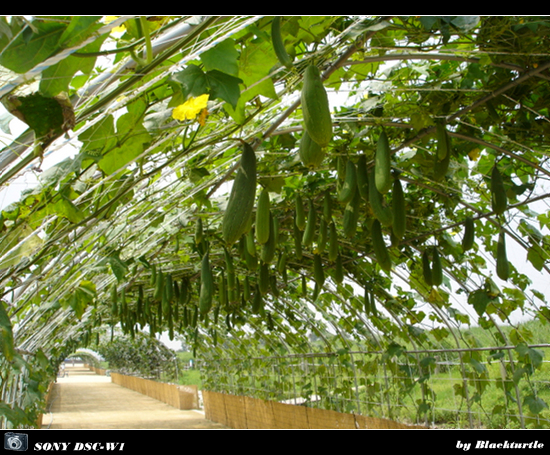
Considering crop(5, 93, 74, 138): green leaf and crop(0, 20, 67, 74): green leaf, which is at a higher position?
crop(0, 20, 67, 74): green leaf

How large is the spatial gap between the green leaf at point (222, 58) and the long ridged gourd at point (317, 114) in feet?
0.80

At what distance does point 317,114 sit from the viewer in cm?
157

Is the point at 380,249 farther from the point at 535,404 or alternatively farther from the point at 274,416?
the point at 274,416

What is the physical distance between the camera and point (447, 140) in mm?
2934

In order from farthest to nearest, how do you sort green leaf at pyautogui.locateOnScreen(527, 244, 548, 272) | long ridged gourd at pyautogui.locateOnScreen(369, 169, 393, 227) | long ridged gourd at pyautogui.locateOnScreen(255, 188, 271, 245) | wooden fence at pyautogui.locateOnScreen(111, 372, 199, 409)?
wooden fence at pyautogui.locateOnScreen(111, 372, 199, 409)
green leaf at pyautogui.locateOnScreen(527, 244, 548, 272)
long ridged gourd at pyautogui.locateOnScreen(369, 169, 393, 227)
long ridged gourd at pyautogui.locateOnScreen(255, 188, 271, 245)

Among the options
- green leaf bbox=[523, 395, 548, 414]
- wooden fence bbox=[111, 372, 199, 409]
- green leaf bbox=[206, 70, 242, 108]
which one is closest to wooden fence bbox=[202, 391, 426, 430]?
green leaf bbox=[523, 395, 548, 414]

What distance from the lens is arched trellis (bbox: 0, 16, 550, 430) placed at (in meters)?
2.00

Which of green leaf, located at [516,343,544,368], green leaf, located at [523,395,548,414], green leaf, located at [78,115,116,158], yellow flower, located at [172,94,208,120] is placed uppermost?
yellow flower, located at [172,94,208,120]
